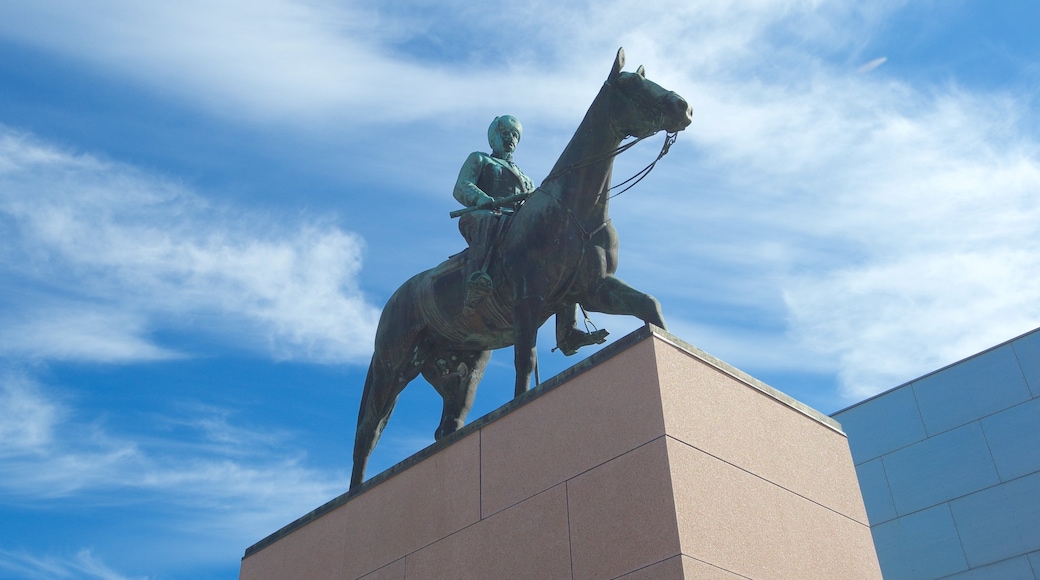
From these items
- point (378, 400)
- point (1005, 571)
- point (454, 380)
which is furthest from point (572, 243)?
point (1005, 571)

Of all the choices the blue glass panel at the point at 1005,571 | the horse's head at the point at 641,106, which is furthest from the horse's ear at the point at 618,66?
the blue glass panel at the point at 1005,571

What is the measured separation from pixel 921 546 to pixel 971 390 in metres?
3.32

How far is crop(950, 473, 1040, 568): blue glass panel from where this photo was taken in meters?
20.6

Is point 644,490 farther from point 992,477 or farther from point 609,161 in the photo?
point 992,477

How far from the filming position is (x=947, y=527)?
71.7 ft

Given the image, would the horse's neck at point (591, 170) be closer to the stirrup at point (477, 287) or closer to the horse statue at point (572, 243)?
the horse statue at point (572, 243)

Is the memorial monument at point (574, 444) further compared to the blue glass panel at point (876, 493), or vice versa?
the blue glass panel at point (876, 493)

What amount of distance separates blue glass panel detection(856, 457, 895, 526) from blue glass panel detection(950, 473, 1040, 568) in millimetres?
1562

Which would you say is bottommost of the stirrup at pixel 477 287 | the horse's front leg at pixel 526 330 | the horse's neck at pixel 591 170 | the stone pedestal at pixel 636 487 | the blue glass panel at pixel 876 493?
the stone pedestal at pixel 636 487

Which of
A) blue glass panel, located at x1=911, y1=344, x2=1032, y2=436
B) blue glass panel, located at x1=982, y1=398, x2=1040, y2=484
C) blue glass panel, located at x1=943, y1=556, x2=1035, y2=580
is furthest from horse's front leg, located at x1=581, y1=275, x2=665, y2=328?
blue glass panel, located at x1=911, y1=344, x2=1032, y2=436

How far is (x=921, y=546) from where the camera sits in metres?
22.2

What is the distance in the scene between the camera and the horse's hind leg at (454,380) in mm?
12328

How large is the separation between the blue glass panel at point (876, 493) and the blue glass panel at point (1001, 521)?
5.13 feet

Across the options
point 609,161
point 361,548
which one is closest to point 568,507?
point 361,548
